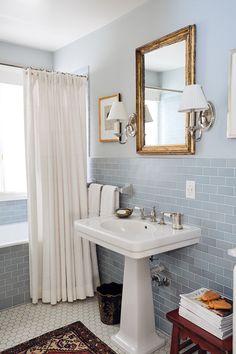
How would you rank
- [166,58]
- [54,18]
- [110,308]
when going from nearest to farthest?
[166,58] < [110,308] < [54,18]

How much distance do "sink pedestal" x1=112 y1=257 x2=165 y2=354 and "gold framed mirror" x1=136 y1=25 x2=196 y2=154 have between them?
85cm

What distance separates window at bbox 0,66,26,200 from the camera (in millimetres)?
3328

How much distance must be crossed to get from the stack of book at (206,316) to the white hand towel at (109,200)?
1036 mm

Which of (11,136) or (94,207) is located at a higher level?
(11,136)

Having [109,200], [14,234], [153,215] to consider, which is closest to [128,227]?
[153,215]

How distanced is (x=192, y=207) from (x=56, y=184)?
1.25 m

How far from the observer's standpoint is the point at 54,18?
258cm

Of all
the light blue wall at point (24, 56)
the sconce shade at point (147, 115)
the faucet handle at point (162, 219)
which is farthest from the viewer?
the light blue wall at point (24, 56)

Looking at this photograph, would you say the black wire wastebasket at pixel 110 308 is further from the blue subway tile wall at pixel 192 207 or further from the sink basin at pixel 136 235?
the sink basin at pixel 136 235

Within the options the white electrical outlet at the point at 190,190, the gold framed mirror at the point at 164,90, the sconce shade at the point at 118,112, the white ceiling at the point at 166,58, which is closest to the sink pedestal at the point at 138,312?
the white electrical outlet at the point at 190,190

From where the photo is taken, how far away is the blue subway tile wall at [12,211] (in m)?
3.34

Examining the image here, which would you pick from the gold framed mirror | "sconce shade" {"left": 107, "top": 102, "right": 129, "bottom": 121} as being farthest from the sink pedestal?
"sconce shade" {"left": 107, "top": 102, "right": 129, "bottom": 121}

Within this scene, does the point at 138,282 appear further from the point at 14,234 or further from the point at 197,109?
the point at 14,234

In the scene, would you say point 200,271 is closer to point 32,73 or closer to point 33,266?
point 33,266
